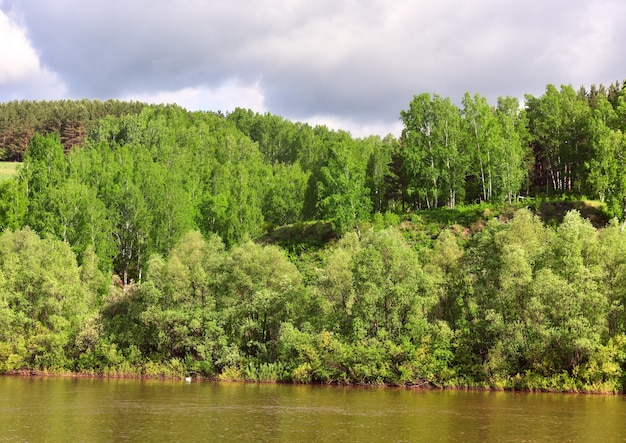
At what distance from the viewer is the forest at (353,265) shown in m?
60.3

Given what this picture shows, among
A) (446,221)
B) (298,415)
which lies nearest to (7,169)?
(446,221)

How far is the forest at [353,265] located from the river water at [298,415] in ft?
17.4

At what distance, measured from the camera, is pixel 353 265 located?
220ft

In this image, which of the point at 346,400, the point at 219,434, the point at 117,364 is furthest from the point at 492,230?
the point at 117,364

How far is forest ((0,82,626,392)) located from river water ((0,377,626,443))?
17.4ft

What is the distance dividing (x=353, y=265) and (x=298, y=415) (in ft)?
79.5

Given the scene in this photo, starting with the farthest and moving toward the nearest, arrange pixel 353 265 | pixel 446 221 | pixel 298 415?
pixel 446 221 < pixel 353 265 < pixel 298 415

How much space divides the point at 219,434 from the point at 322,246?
219 feet

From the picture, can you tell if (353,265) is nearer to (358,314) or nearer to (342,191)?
(358,314)

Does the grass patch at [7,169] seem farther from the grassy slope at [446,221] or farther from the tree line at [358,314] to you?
the tree line at [358,314]

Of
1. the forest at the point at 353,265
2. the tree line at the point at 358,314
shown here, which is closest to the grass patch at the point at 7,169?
the forest at the point at 353,265

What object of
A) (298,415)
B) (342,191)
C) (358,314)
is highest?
(342,191)

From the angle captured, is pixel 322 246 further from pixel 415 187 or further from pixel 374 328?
pixel 374 328

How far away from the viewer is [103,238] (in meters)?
99.6
